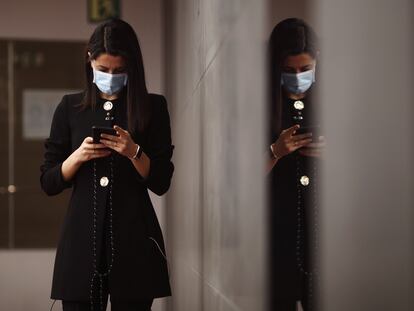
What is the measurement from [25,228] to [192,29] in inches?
132

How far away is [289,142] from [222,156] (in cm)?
85

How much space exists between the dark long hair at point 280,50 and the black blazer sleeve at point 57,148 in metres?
1.11

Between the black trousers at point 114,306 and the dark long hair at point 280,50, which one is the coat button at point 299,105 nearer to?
the dark long hair at point 280,50

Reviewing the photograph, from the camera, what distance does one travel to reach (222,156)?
2.08 m

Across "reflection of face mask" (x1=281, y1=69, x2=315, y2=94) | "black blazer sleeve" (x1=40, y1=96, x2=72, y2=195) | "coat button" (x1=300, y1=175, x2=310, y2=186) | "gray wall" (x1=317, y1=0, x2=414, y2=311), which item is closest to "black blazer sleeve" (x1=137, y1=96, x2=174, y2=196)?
"black blazer sleeve" (x1=40, y1=96, x2=72, y2=195)

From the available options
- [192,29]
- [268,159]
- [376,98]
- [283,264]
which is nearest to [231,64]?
[268,159]

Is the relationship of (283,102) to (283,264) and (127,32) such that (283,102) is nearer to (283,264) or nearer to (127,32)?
(283,264)

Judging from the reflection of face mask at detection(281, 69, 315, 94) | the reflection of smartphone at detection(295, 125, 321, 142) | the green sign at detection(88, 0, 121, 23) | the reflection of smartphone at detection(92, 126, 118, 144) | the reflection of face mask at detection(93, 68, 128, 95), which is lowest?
the reflection of smartphone at detection(295, 125, 321, 142)

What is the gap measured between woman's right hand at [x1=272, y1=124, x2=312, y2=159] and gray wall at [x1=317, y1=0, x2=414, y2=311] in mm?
174

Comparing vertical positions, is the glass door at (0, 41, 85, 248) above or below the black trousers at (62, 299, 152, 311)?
above

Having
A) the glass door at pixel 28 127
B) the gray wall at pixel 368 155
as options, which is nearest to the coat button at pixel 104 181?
the gray wall at pixel 368 155

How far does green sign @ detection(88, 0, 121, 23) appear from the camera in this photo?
602 cm

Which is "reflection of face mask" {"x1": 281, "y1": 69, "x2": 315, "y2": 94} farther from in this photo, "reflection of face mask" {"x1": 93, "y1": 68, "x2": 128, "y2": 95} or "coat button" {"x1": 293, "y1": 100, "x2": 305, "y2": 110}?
"reflection of face mask" {"x1": 93, "y1": 68, "x2": 128, "y2": 95}

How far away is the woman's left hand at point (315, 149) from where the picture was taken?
1.00m
